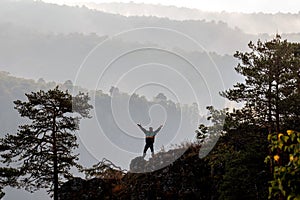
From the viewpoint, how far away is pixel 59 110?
2380 centimetres

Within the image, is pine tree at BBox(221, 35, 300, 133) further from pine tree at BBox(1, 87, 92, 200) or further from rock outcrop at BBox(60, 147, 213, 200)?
pine tree at BBox(1, 87, 92, 200)

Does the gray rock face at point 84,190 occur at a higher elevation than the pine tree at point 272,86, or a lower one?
lower

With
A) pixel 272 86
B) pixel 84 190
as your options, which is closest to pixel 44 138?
pixel 84 190

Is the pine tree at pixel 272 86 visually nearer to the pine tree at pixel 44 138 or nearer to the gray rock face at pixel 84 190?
the pine tree at pixel 44 138

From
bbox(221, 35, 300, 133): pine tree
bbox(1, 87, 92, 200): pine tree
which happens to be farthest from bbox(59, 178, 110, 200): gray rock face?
bbox(221, 35, 300, 133): pine tree

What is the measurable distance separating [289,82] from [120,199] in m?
12.9

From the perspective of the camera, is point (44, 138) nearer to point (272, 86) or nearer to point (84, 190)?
point (84, 190)

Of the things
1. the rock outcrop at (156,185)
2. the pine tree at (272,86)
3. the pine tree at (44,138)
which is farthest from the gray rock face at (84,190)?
the pine tree at (272,86)

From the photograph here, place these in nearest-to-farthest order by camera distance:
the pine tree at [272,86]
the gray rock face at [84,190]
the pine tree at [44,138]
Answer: the pine tree at [272,86] < the pine tree at [44,138] < the gray rock face at [84,190]

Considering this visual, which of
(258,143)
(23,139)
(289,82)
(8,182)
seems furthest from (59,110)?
(289,82)

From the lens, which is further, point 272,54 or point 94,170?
point 94,170

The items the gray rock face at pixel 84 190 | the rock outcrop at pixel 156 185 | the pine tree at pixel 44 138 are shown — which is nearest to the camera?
the pine tree at pixel 44 138

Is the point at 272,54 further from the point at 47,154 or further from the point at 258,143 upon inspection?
the point at 47,154

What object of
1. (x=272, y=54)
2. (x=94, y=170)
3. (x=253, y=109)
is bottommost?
(x=94, y=170)
